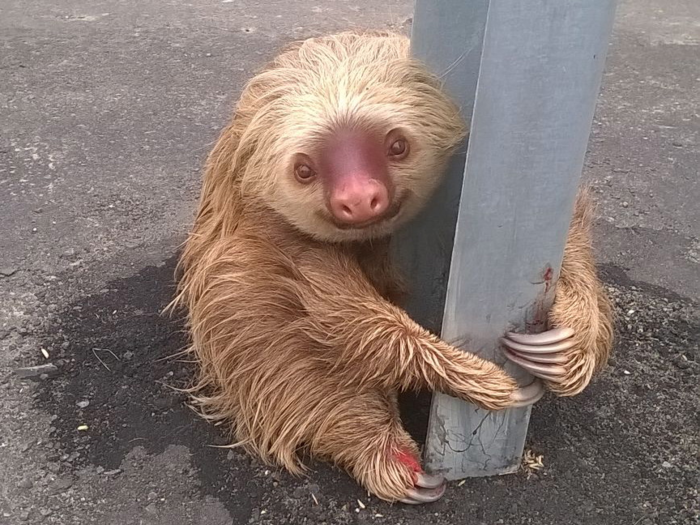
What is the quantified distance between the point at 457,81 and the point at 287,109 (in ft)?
Answer: 1.79

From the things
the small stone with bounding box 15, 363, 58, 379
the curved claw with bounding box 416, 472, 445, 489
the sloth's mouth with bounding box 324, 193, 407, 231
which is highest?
the sloth's mouth with bounding box 324, 193, 407, 231

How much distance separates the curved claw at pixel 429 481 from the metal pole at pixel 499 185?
33mm

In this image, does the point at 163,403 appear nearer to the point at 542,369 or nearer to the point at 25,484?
the point at 25,484

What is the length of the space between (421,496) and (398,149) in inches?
45.1

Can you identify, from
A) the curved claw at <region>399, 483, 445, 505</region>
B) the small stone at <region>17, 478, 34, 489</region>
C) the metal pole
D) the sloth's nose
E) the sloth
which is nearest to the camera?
the metal pole

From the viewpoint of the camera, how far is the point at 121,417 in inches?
116

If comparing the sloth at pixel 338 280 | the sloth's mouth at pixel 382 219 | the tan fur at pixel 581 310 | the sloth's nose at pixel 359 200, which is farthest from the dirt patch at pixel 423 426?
the sloth's nose at pixel 359 200

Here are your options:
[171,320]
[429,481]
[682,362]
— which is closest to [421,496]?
[429,481]

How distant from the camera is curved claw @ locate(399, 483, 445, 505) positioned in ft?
8.43

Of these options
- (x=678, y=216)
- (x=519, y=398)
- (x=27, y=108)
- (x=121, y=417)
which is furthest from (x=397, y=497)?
(x=27, y=108)

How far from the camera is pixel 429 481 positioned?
8.52 feet

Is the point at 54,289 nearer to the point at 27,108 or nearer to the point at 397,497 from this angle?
the point at 397,497

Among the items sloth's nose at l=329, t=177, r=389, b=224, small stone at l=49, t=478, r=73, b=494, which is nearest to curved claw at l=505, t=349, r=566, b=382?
sloth's nose at l=329, t=177, r=389, b=224

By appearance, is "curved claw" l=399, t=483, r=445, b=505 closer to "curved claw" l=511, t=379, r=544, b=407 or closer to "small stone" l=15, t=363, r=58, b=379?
"curved claw" l=511, t=379, r=544, b=407
